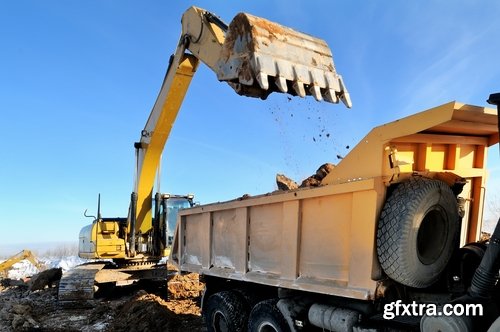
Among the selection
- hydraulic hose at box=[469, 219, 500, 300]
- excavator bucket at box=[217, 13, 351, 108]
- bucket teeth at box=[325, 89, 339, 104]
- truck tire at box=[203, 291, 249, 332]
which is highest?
excavator bucket at box=[217, 13, 351, 108]

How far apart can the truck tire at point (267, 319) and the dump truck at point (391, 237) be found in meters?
0.01

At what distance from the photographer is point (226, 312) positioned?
596 centimetres

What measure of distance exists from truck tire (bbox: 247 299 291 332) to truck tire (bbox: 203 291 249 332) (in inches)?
17.9

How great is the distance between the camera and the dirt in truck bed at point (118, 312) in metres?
8.27

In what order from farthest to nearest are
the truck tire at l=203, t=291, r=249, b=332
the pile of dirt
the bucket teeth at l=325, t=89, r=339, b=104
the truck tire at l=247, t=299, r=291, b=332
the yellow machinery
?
the yellow machinery < the pile of dirt < the truck tire at l=203, t=291, r=249, b=332 < the bucket teeth at l=325, t=89, r=339, b=104 < the truck tire at l=247, t=299, r=291, b=332

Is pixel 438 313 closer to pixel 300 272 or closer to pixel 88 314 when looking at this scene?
pixel 300 272

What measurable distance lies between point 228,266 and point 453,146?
3097 mm

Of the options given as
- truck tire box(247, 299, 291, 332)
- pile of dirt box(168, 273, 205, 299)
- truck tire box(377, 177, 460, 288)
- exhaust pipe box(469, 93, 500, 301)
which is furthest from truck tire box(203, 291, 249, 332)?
pile of dirt box(168, 273, 205, 299)

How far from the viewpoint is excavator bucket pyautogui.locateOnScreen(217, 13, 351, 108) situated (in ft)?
Answer: 16.5


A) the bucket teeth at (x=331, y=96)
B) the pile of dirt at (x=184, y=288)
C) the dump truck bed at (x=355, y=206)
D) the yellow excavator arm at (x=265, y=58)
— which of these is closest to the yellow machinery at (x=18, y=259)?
the pile of dirt at (x=184, y=288)

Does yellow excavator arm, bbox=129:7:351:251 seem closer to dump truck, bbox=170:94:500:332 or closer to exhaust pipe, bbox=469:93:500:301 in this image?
dump truck, bbox=170:94:500:332

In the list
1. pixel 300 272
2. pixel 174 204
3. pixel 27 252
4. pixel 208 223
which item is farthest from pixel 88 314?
pixel 27 252

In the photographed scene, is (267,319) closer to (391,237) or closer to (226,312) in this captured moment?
(226,312)

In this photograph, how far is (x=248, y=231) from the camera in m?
5.49
